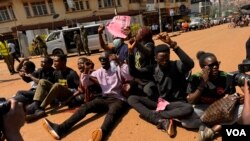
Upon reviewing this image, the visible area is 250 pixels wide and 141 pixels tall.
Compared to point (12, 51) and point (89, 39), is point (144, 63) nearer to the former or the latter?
point (12, 51)

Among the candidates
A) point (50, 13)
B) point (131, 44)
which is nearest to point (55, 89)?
point (131, 44)

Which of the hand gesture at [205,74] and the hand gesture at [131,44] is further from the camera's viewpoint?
the hand gesture at [131,44]

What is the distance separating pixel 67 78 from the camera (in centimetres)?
546

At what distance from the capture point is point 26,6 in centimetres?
2795

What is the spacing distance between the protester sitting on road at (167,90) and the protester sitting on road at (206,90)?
157mm

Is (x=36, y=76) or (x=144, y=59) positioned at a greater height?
(x=144, y=59)

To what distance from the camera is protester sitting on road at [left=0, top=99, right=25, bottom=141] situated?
5.54 ft

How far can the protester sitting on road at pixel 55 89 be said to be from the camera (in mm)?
5066

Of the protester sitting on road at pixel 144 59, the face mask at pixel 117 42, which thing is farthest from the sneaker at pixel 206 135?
the face mask at pixel 117 42

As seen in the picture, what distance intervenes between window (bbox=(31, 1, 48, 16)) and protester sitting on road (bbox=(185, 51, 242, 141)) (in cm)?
2738

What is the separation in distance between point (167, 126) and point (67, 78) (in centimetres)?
252

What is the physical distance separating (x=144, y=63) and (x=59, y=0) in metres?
26.7

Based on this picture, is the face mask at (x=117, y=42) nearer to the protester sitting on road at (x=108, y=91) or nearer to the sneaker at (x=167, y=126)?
the protester sitting on road at (x=108, y=91)

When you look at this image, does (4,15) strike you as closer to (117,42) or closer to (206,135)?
(117,42)
